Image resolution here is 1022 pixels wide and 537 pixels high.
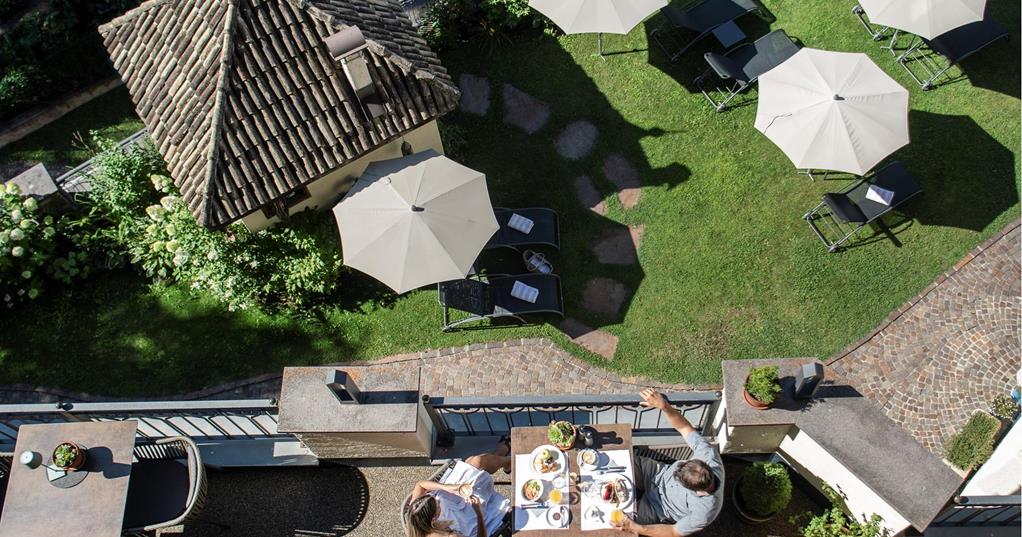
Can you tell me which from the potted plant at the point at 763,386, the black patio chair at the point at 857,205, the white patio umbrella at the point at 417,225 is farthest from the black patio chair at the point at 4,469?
the black patio chair at the point at 857,205

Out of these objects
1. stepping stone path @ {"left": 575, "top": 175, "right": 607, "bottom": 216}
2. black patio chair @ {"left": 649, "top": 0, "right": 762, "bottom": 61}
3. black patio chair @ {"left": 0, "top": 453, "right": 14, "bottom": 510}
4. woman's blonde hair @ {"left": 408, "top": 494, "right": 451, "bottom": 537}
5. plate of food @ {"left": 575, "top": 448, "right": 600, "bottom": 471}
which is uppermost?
black patio chair @ {"left": 649, "top": 0, "right": 762, "bottom": 61}

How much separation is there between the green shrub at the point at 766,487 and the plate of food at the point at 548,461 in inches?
88.2

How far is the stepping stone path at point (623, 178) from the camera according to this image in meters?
13.4

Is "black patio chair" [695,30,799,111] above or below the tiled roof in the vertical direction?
above

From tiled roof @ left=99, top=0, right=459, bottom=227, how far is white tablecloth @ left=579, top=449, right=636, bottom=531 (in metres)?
6.50

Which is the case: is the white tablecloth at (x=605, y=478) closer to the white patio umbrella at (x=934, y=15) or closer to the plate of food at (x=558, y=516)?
the plate of food at (x=558, y=516)

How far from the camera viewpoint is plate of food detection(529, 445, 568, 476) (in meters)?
8.21

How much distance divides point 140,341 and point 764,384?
1097cm

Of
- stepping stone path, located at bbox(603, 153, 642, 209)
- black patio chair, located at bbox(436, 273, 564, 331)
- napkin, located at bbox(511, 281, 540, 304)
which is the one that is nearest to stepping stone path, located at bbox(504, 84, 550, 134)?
stepping stone path, located at bbox(603, 153, 642, 209)

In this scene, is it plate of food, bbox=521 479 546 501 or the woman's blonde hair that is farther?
plate of food, bbox=521 479 546 501

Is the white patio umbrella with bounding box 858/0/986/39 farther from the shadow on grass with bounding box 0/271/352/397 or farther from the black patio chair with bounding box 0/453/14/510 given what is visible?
the black patio chair with bounding box 0/453/14/510

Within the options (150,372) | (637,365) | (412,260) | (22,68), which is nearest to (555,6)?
(412,260)

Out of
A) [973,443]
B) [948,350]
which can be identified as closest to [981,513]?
[973,443]

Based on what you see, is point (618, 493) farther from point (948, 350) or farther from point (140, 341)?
point (140, 341)
